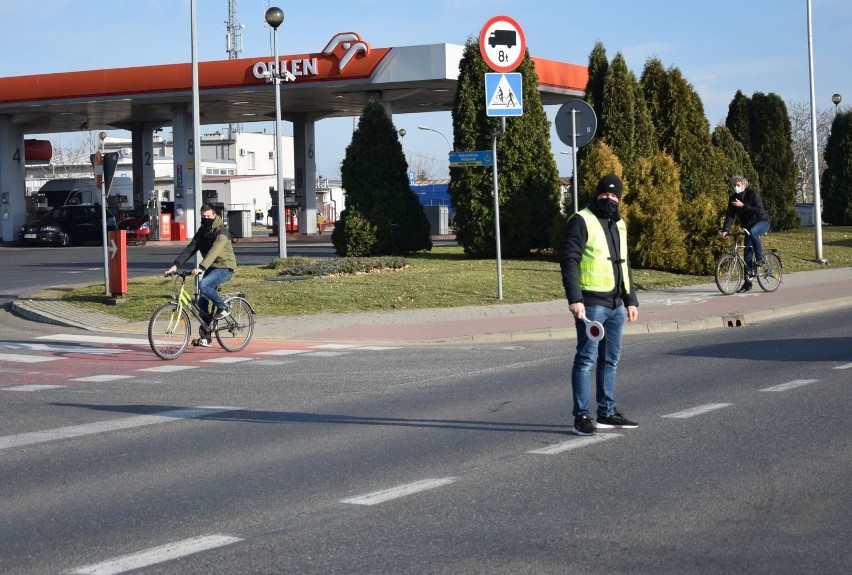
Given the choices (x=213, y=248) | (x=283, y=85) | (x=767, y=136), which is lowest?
(x=213, y=248)

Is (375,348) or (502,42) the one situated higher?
(502,42)

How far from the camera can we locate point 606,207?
8.80 meters

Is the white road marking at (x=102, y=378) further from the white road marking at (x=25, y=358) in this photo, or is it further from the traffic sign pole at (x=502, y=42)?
the traffic sign pole at (x=502, y=42)

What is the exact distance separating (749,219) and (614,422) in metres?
13.1

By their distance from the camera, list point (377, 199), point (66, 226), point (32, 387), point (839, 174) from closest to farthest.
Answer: point (32, 387), point (377, 199), point (839, 174), point (66, 226)

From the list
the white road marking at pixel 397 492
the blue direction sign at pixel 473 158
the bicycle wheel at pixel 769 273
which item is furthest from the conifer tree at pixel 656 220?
the white road marking at pixel 397 492

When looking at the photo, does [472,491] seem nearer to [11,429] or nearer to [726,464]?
[726,464]

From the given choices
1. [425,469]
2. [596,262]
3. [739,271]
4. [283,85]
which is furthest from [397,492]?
[283,85]

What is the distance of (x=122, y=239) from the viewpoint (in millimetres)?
20719

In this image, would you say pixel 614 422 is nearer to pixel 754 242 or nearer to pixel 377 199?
pixel 754 242

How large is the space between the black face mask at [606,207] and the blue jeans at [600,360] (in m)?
0.69

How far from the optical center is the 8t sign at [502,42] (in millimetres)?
18297

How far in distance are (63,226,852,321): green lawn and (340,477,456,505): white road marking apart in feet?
39.5

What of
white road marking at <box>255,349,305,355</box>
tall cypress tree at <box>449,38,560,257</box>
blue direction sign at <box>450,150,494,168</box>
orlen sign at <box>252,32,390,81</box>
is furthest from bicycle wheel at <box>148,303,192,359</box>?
orlen sign at <box>252,32,390,81</box>
